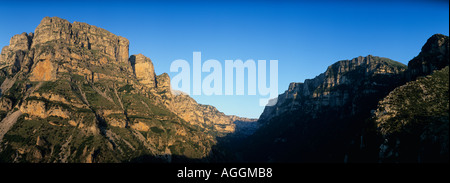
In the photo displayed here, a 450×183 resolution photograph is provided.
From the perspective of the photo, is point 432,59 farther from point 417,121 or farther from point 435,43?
point 417,121

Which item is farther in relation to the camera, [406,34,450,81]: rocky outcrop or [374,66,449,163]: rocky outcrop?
[406,34,450,81]: rocky outcrop

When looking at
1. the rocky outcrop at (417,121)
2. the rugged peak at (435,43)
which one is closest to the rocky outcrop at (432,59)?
the rugged peak at (435,43)

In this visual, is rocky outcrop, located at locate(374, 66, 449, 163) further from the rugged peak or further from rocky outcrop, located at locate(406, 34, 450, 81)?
the rugged peak

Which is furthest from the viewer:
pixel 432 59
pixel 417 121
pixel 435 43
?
pixel 435 43

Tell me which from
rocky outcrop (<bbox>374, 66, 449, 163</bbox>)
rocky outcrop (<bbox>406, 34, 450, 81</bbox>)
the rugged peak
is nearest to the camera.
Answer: rocky outcrop (<bbox>374, 66, 449, 163</bbox>)

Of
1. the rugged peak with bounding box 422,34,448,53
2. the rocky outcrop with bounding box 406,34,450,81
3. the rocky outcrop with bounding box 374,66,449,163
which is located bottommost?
the rocky outcrop with bounding box 374,66,449,163

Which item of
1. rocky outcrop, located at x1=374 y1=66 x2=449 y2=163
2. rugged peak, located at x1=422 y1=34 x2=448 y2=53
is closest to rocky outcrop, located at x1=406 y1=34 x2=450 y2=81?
rugged peak, located at x1=422 y1=34 x2=448 y2=53

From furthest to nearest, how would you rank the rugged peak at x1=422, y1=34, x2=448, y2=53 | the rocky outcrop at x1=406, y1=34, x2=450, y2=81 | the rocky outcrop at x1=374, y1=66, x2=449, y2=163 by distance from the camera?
1. the rugged peak at x1=422, y1=34, x2=448, y2=53
2. the rocky outcrop at x1=406, y1=34, x2=450, y2=81
3. the rocky outcrop at x1=374, y1=66, x2=449, y2=163

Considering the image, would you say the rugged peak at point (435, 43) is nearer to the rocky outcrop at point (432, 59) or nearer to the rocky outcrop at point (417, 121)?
the rocky outcrop at point (432, 59)

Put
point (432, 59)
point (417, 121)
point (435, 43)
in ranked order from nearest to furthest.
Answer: point (417, 121) → point (432, 59) → point (435, 43)

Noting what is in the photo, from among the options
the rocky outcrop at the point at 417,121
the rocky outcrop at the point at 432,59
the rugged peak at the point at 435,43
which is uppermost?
the rugged peak at the point at 435,43

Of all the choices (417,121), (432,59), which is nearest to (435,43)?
(432,59)
